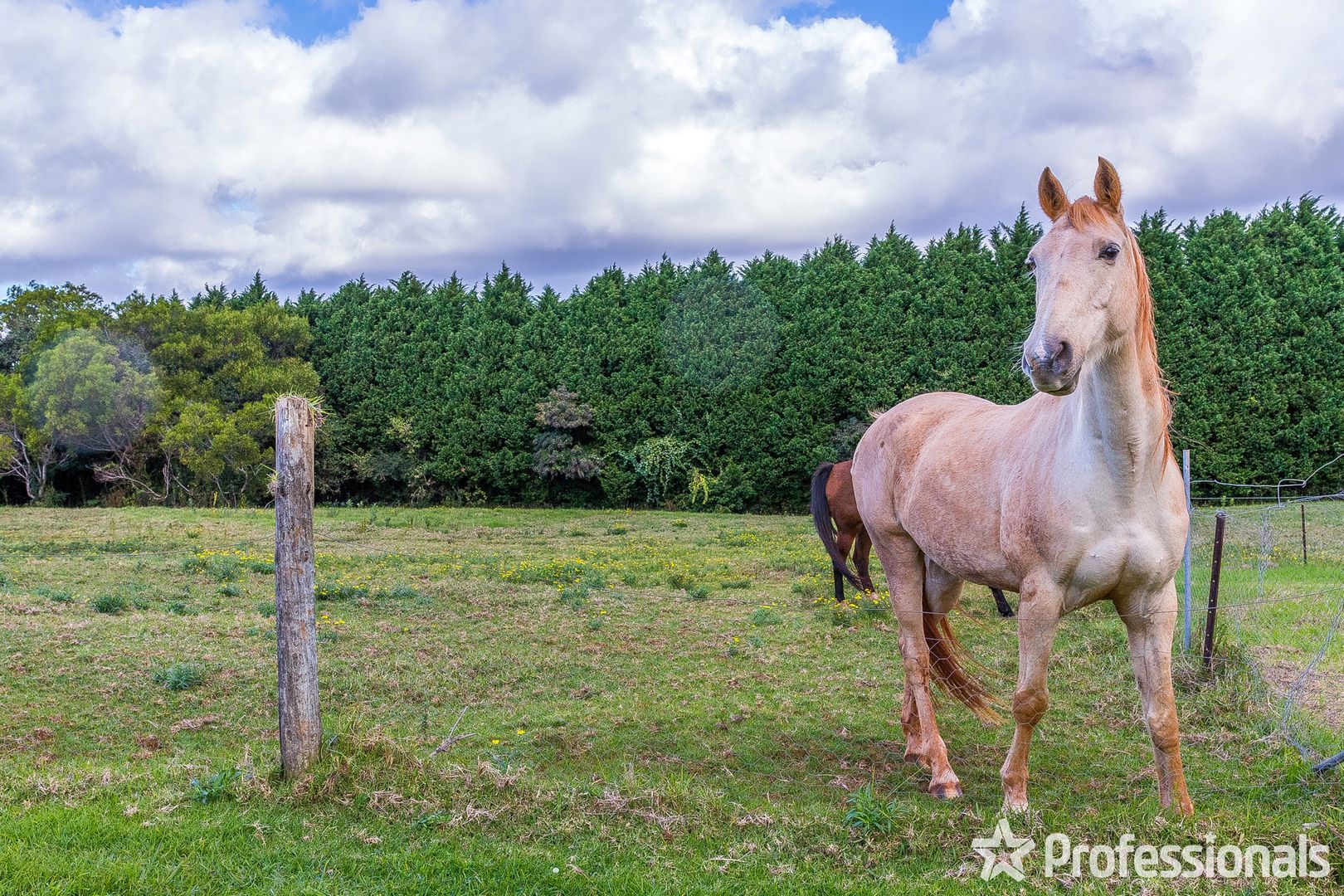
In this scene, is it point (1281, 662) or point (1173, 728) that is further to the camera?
point (1281, 662)

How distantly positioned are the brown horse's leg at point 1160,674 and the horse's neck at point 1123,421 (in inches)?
22.4

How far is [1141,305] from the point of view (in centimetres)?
381

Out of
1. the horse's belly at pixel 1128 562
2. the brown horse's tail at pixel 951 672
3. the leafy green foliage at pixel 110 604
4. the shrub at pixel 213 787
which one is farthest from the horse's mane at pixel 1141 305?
the leafy green foliage at pixel 110 604

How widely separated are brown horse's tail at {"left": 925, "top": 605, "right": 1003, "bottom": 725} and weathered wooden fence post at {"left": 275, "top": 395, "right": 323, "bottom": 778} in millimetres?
3446

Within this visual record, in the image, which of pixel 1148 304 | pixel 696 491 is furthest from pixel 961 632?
pixel 696 491

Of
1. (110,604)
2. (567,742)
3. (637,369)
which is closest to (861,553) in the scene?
(567,742)

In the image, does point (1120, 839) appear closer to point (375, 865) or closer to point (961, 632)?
point (375, 865)

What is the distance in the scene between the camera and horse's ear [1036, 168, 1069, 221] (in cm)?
375

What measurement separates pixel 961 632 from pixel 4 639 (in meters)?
8.17

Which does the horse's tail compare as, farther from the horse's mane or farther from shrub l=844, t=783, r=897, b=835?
the horse's mane

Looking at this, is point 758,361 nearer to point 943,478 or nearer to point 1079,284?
point 943,478

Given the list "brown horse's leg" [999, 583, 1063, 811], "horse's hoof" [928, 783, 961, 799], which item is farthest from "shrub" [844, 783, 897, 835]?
"horse's hoof" [928, 783, 961, 799]

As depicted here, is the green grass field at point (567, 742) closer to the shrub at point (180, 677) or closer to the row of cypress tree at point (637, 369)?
the shrub at point (180, 677)

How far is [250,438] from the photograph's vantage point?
22141mm
